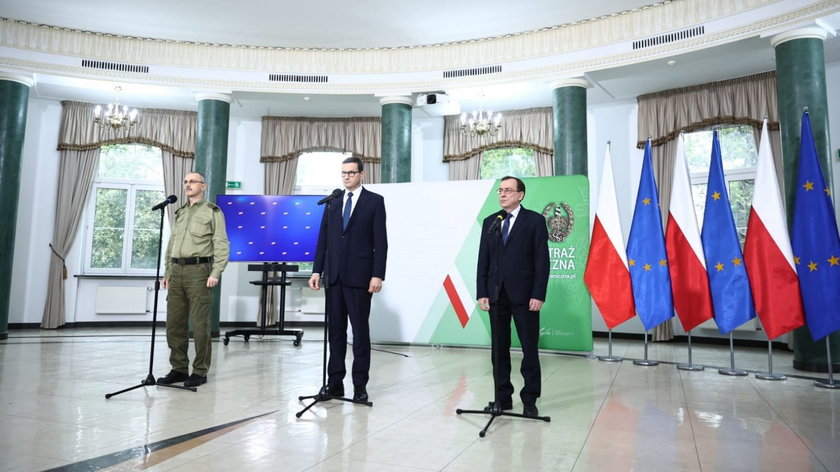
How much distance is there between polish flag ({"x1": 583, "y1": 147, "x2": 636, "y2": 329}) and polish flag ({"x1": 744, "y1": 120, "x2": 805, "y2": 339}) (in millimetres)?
1090

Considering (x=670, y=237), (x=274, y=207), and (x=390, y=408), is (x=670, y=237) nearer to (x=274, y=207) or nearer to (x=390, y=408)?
(x=390, y=408)

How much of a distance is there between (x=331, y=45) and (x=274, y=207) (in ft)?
8.46

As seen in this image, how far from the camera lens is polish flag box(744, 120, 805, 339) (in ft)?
15.3

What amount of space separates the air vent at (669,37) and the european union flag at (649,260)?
1.78 meters

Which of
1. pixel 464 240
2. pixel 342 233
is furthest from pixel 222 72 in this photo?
pixel 342 233

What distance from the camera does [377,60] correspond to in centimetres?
793

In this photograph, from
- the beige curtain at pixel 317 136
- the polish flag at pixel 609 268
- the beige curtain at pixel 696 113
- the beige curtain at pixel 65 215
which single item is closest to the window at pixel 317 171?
the beige curtain at pixel 317 136

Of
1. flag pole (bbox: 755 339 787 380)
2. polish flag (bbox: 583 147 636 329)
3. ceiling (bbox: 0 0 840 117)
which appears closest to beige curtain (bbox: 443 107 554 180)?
ceiling (bbox: 0 0 840 117)

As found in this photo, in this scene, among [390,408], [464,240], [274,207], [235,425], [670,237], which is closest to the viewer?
[235,425]

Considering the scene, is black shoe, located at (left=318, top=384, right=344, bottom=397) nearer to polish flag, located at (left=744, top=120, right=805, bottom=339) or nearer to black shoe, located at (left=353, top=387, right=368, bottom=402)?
black shoe, located at (left=353, top=387, right=368, bottom=402)

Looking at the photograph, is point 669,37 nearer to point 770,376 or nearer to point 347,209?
point 770,376

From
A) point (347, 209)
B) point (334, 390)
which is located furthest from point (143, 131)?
point (334, 390)

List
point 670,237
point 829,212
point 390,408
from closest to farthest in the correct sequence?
point 390,408
point 829,212
point 670,237

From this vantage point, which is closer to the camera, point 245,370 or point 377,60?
point 245,370
